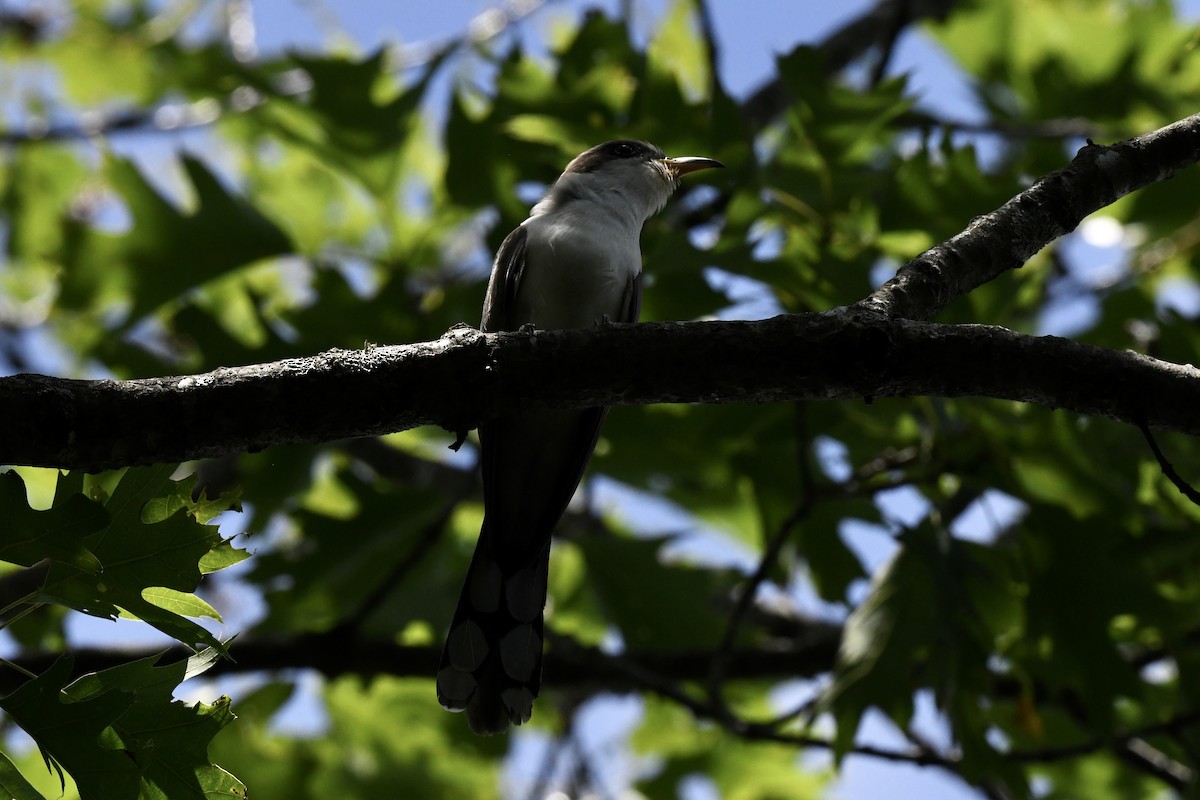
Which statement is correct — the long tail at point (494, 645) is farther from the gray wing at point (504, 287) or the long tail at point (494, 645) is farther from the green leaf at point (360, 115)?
the green leaf at point (360, 115)

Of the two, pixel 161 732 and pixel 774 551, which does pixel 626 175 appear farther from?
pixel 161 732

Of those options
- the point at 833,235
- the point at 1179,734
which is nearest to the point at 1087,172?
the point at 833,235

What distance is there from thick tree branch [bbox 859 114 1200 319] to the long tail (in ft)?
6.51

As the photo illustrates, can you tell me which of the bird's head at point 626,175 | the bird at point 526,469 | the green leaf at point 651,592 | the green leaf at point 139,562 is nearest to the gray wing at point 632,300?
the bird at point 526,469

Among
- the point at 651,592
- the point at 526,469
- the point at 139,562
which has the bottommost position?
the point at 651,592

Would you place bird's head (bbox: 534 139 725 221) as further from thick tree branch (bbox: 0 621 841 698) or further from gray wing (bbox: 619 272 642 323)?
thick tree branch (bbox: 0 621 841 698)

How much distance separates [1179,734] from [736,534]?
8.30 ft

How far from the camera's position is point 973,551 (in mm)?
4742

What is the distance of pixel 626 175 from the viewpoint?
5.56 metres

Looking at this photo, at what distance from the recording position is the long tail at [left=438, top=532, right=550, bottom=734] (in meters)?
4.02

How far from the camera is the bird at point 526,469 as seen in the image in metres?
4.05

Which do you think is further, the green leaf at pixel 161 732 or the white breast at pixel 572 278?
the white breast at pixel 572 278

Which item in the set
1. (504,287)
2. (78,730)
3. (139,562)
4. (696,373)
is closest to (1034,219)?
(696,373)

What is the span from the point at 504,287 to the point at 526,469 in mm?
770
